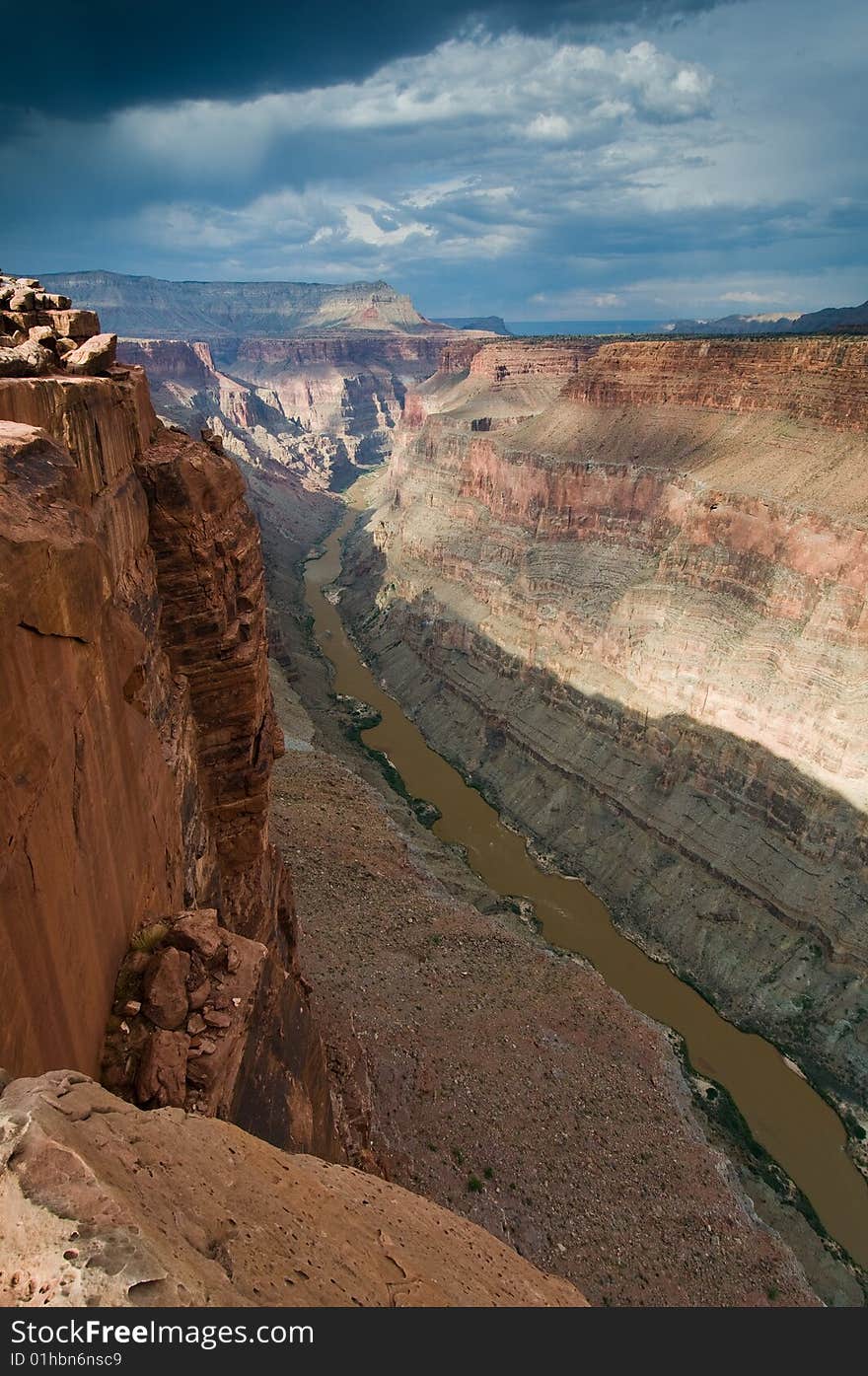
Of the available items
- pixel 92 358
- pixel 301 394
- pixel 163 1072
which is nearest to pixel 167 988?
pixel 163 1072

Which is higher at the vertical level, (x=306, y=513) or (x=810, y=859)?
(x=306, y=513)

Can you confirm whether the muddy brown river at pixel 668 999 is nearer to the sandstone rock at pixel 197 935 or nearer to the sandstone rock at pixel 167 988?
the sandstone rock at pixel 197 935

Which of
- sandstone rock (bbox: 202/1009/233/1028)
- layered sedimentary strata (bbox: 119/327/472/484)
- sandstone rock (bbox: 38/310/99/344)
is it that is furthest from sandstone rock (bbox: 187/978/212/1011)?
layered sedimentary strata (bbox: 119/327/472/484)

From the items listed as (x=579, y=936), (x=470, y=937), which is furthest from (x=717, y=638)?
(x=470, y=937)

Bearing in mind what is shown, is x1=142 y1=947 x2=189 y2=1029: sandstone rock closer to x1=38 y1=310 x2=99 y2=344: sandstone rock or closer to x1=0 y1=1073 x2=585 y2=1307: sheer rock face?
x1=0 y1=1073 x2=585 y2=1307: sheer rock face

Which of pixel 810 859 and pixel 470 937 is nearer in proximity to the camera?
pixel 470 937
